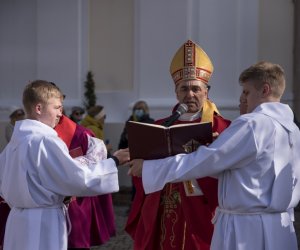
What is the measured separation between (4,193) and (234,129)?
155cm

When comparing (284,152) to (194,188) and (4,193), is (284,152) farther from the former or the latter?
(4,193)

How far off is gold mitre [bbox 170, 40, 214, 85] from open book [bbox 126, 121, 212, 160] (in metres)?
0.87

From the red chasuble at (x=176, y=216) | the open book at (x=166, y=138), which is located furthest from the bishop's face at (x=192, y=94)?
the open book at (x=166, y=138)

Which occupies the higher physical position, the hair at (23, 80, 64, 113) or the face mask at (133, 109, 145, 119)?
the hair at (23, 80, 64, 113)

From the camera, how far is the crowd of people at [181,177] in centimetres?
331

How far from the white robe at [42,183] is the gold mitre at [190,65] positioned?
98 centimetres

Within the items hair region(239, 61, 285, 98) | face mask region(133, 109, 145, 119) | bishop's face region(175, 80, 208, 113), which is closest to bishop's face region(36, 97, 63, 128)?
bishop's face region(175, 80, 208, 113)

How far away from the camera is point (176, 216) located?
4250mm

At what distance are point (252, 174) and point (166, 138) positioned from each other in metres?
0.54

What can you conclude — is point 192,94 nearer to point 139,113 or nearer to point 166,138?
point 166,138

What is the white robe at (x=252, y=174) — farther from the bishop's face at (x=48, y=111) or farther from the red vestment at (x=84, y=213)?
the red vestment at (x=84, y=213)

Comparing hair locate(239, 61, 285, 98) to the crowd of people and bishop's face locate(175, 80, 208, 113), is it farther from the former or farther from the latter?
bishop's face locate(175, 80, 208, 113)

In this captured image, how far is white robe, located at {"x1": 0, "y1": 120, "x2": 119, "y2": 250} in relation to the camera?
3.66 m

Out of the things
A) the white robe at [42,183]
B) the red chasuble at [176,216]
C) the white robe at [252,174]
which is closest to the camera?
the white robe at [252,174]
